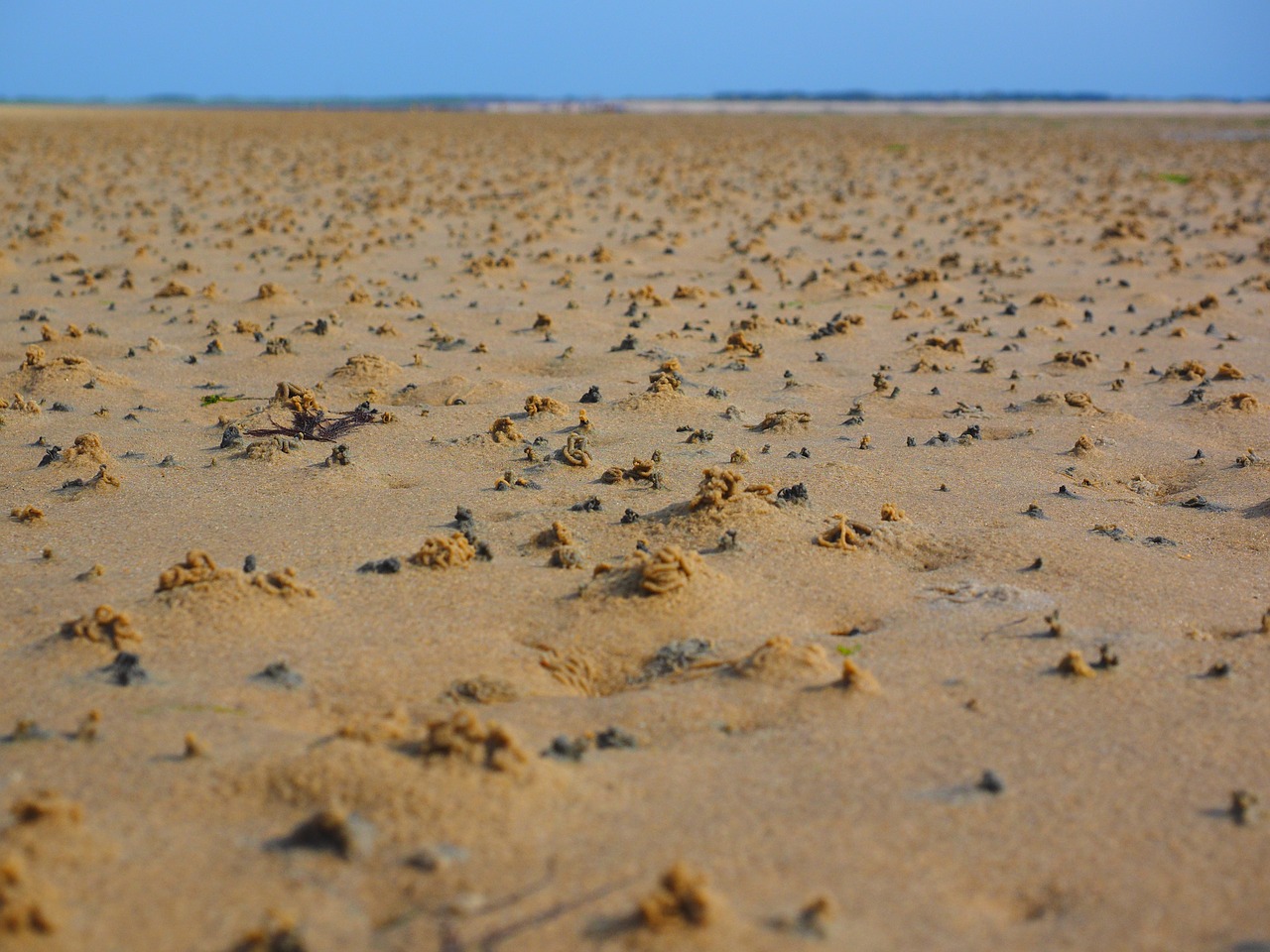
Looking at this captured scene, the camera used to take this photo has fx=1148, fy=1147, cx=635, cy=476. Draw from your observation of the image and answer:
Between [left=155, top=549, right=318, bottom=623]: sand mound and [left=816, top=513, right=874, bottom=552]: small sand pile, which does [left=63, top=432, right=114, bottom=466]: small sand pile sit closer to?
[left=155, top=549, right=318, bottom=623]: sand mound

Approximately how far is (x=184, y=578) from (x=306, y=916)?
1.80 meters

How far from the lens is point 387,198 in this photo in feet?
54.4

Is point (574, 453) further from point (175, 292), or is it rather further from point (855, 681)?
point (175, 292)

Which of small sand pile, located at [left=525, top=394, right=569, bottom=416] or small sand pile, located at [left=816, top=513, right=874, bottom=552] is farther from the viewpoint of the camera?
small sand pile, located at [left=525, top=394, right=569, bottom=416]

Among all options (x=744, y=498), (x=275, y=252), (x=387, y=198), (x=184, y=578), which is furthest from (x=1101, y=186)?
(x=184, y=578)

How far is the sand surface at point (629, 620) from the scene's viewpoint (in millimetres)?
2557

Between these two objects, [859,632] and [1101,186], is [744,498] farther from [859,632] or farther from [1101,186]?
[1101,186]

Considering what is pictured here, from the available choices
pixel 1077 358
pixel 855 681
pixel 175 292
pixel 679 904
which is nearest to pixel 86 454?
pixel 855 681

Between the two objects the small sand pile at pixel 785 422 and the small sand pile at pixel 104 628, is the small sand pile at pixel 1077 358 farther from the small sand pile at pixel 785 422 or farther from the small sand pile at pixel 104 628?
the small sand pile at pixel 104 628

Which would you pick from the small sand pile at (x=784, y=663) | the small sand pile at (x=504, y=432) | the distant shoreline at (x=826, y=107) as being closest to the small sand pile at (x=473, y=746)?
the small sand pile at (x=784, y=663)

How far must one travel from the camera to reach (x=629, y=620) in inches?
153

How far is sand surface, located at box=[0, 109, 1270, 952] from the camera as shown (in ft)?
8.39

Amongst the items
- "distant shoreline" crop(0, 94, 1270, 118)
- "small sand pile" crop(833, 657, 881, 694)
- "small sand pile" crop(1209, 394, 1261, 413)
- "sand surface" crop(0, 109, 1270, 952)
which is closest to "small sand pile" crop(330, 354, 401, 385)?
"sand surface" crop(0, 109, 1270, 952)

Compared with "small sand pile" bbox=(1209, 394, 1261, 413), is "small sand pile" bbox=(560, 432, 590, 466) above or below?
below
